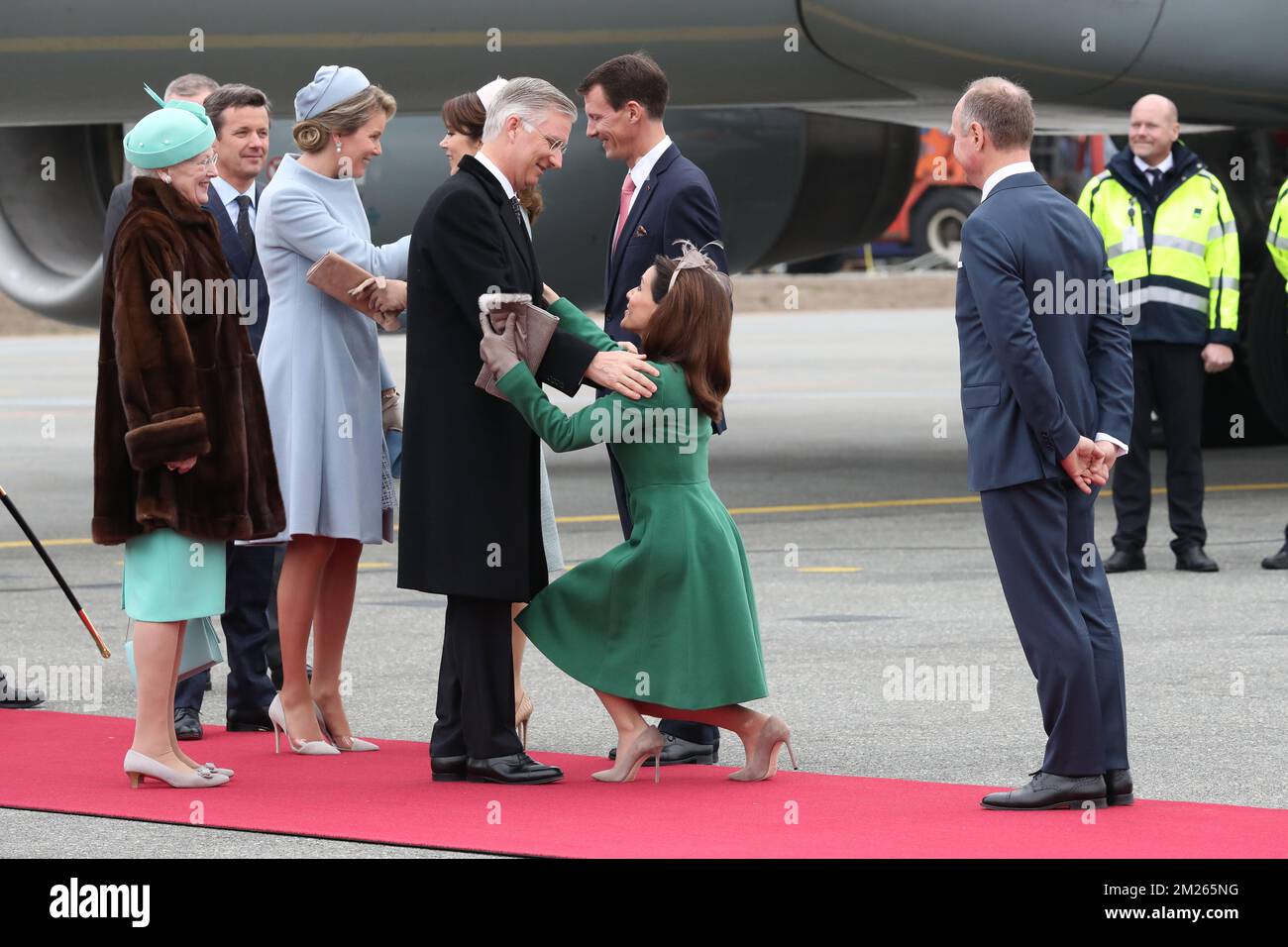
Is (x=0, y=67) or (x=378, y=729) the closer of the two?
(x=378, y=729)

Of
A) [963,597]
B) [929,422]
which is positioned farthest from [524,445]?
[929,422]

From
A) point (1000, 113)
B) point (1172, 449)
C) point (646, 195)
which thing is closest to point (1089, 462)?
point (1000, 113)

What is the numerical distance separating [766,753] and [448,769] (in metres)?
0.77

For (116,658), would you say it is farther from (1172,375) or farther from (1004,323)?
(1172,375)

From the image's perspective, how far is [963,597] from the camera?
827 centimetres

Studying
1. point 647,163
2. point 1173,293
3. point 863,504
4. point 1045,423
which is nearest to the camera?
point 1045,423

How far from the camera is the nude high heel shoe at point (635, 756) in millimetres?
5332

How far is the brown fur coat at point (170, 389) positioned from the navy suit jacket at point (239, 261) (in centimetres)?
92

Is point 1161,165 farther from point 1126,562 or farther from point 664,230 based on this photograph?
point 664,230

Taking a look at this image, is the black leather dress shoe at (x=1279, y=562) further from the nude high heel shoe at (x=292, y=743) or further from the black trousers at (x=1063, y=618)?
the nude high heel shoe at (x=292, y=743)

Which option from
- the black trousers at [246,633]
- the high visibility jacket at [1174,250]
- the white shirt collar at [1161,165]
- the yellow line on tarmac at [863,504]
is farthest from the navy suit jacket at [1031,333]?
the yellow line on tarmac at [863,504]

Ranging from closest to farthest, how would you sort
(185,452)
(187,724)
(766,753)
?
(185,452) < (766,753) < (187,724)

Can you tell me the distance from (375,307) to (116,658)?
2073 mm

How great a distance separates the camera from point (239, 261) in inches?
251
